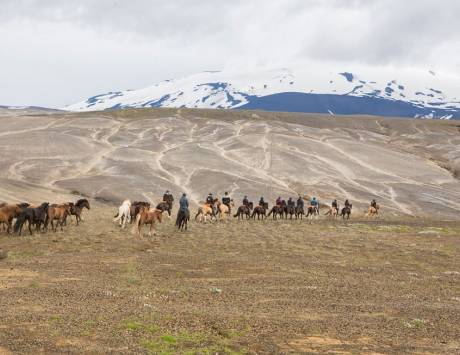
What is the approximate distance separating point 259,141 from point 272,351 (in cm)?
9208

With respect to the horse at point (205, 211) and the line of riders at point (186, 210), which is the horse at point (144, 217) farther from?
the horse at point (205, 211)

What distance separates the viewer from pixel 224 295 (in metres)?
19.1

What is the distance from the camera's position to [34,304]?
53.8 ft

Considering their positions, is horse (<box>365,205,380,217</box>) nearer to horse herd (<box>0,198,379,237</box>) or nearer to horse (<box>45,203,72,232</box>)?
horse herd (<box>0,198,379,237</box>)

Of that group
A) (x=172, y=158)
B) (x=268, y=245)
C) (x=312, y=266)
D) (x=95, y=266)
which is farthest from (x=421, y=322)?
(x=172, y=158)

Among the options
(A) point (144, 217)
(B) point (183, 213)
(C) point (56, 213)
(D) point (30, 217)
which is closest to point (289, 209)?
(B) point (183, 213)

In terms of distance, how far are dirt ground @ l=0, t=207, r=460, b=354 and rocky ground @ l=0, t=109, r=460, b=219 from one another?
2915cm

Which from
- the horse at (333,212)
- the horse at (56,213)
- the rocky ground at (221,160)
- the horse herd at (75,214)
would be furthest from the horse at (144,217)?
the horse at (333,212)

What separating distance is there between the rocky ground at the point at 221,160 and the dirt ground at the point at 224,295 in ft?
95.6

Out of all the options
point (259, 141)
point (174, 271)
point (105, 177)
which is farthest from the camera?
point (259, 141)

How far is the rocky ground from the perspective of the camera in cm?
7469

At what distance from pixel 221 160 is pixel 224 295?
70691mm

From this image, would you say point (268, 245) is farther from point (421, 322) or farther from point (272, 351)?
point (272, 351)

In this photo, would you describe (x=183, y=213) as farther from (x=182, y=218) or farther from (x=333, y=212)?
(x=333, y=212)
